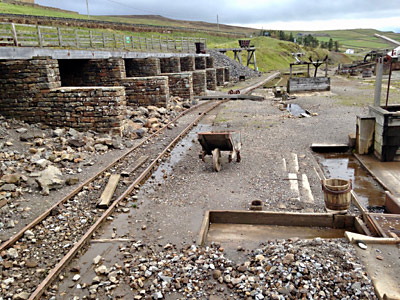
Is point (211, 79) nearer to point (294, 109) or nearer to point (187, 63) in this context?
point (187, 63)

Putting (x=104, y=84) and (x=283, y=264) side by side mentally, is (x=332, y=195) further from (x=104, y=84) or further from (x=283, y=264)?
(x=104, y=84)

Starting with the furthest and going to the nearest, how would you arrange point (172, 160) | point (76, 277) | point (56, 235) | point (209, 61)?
point (209, 61) < point (172, 160) < point (56, 235) < point (76, 277)

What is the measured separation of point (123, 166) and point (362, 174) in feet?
24.1

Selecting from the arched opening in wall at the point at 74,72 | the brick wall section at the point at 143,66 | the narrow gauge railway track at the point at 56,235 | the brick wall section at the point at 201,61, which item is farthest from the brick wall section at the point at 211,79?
the narrow gauge railway track at the point at 56,235

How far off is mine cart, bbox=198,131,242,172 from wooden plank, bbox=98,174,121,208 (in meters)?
2.71

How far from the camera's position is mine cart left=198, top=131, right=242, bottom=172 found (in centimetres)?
1002

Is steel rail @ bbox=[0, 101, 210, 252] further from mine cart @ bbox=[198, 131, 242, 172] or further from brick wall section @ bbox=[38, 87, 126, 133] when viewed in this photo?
mine cart @ bbox=[198, 131, 242, 172]

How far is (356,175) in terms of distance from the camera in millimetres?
10227

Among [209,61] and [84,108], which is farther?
[209,61]

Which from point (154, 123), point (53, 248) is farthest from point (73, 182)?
point (154, 123)

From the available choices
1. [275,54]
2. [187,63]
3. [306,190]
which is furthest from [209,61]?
[275,54]

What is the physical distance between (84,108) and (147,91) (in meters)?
6.53

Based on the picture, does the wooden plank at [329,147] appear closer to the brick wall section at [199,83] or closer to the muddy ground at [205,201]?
the muddy ground at [205,201]

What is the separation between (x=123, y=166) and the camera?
1068cm
